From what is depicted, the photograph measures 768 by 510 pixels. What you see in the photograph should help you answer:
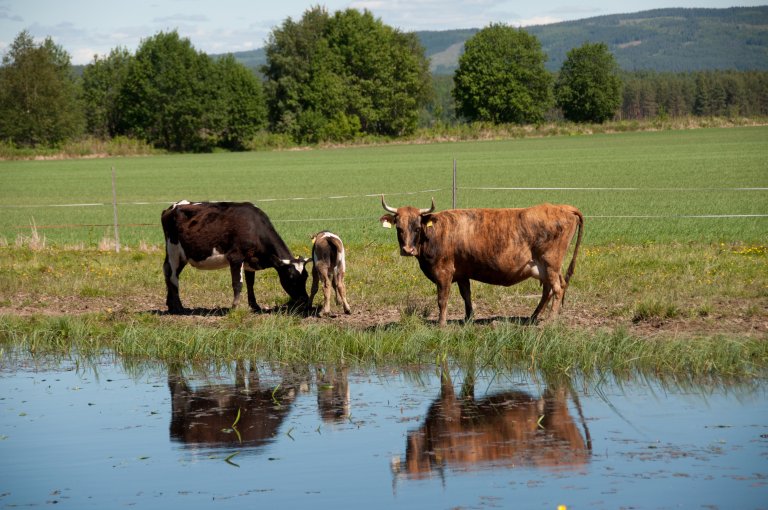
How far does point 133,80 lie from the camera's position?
9825cm

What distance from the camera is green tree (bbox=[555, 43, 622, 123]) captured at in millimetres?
114750

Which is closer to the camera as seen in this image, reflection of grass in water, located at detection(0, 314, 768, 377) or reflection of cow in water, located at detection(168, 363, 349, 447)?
reflection of cow in water, located at detection(168, 363, 349, 447)

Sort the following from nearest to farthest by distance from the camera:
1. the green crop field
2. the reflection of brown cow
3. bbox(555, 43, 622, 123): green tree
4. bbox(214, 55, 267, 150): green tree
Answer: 1. the reflection of brown cow
2. the green crop field
3. bbox(214, 55, 267, 150): green tree
4. bbox(555, 43, 622, 123): green tree

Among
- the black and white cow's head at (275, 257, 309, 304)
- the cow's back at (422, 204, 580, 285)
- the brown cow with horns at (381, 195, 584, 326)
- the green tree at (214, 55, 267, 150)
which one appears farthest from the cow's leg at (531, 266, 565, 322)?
the green tree at (214, 55, 267, 150)

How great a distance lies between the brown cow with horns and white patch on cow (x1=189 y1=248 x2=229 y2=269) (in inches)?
116

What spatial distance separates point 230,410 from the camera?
31.4ft

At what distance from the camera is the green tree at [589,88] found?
11475cm

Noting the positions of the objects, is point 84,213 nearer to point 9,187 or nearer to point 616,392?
point 9,187

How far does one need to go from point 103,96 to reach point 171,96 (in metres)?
15.4

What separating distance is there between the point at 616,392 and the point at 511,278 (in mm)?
3603

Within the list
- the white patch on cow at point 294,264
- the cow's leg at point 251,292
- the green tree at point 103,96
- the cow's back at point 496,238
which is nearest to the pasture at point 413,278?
the cow's leg at point 251,292

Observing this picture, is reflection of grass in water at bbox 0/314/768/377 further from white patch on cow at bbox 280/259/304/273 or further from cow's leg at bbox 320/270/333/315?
white patch on cow at bbox 280/259/304/273

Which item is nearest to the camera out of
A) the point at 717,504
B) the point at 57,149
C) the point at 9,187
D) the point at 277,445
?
the point at 717,504

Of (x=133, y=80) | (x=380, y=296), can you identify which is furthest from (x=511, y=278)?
(x=133, y=80)
